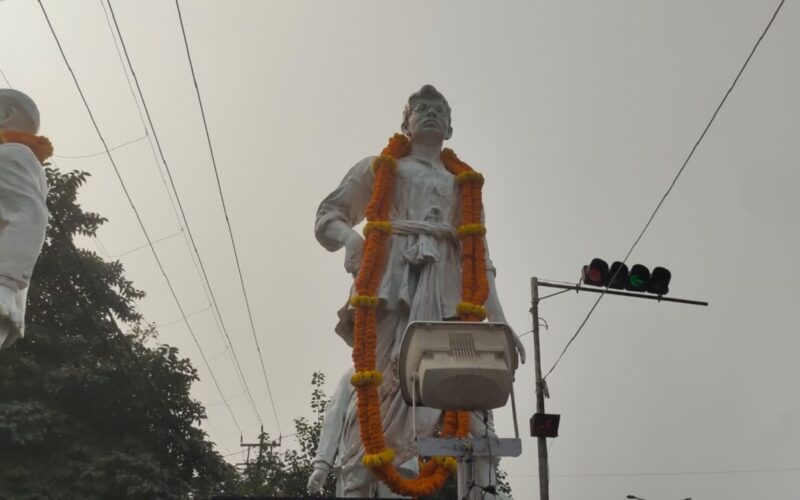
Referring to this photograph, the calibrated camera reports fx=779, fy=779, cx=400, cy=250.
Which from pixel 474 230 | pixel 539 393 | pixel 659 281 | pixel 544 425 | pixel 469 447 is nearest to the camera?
pixel 469 447

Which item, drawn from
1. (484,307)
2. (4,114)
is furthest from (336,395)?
(4,114)

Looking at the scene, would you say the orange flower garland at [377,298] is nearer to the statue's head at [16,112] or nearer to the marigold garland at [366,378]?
the marigold garland at [366,378]

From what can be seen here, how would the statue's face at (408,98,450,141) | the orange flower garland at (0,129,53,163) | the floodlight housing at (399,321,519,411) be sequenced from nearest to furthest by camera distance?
the floodlight housing at (399,321,519,411) → the orange flower garland at (0,129,53,163) → the statue's face at (408,98,450,141)

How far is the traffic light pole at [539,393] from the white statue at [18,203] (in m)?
7.51

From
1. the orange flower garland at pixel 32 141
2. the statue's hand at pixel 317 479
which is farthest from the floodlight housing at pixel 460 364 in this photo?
the orange flower garland at pixel 32 141

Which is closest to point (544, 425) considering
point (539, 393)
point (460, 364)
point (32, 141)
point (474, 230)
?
point (539, 393)

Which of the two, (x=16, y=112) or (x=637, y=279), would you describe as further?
(x=637, y=279)

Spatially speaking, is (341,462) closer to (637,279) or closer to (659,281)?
(637,279)

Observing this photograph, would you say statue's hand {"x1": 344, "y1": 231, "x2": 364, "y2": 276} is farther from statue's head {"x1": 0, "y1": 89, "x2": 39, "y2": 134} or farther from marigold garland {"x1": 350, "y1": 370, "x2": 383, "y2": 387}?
statue's head {"x1": 0, "y1": 89, "x2": 39, "y2": 134}

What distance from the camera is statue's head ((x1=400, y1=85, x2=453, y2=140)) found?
621 centimetres

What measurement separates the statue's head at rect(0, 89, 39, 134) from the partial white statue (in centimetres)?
Result: 258

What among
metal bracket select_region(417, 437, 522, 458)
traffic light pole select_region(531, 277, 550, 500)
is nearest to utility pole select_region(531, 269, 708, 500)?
traffic light pole select_region(531, 277, 550, 500)

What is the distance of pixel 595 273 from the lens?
362 inches

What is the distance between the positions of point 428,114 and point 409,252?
127cm
